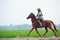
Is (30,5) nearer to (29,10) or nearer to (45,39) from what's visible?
(29,10)

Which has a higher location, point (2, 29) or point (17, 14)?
point (17, 14)

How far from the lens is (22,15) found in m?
3.87

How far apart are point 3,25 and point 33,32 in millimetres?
594

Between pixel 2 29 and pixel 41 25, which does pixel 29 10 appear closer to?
pixel 41 25

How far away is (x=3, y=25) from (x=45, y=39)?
0.84 m

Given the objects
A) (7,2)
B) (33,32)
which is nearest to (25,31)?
(33,32)

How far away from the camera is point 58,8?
12.6ft

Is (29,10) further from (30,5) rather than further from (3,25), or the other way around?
(3,25)

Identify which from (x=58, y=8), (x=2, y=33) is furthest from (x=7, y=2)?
(x=58, y=8)

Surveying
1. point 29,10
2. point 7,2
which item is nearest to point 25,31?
point 29,10

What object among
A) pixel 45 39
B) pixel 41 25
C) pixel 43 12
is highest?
pixel 43 12

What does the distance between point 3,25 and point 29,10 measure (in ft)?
1.88

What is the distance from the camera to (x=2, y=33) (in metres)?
3.88

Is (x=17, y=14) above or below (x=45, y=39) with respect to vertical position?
above
